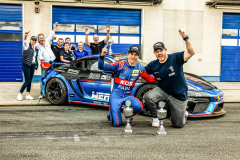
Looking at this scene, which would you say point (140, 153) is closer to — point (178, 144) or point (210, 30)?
point (178, 144)

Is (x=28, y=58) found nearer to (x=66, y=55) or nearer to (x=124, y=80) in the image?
(x=66, y=55)

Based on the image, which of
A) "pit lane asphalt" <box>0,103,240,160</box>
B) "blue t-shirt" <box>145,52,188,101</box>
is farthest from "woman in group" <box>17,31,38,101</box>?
"blue t-shirt" <box>145,52,188,101</box>

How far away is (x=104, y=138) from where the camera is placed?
4242 mm

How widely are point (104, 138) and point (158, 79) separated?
4.88 ft

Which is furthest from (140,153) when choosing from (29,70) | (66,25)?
(66,25)

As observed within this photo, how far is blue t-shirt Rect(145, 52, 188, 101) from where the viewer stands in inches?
184

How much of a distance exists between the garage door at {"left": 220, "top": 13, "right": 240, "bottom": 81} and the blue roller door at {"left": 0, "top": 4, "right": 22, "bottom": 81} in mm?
10631

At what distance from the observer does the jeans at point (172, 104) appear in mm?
4820

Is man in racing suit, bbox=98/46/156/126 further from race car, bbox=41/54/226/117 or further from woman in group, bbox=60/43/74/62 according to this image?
woman in group, bbox=60/43/74/62

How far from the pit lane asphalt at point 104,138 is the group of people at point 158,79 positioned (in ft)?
1.19

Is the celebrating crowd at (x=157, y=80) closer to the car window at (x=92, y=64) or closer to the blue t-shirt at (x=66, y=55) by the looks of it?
the car window at (x=92, y=64)

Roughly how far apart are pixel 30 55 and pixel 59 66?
0.95 meters

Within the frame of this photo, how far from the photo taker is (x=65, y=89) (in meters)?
6.85

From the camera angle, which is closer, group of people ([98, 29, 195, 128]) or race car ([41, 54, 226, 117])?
group of people ([98, 29, 195, 128])
